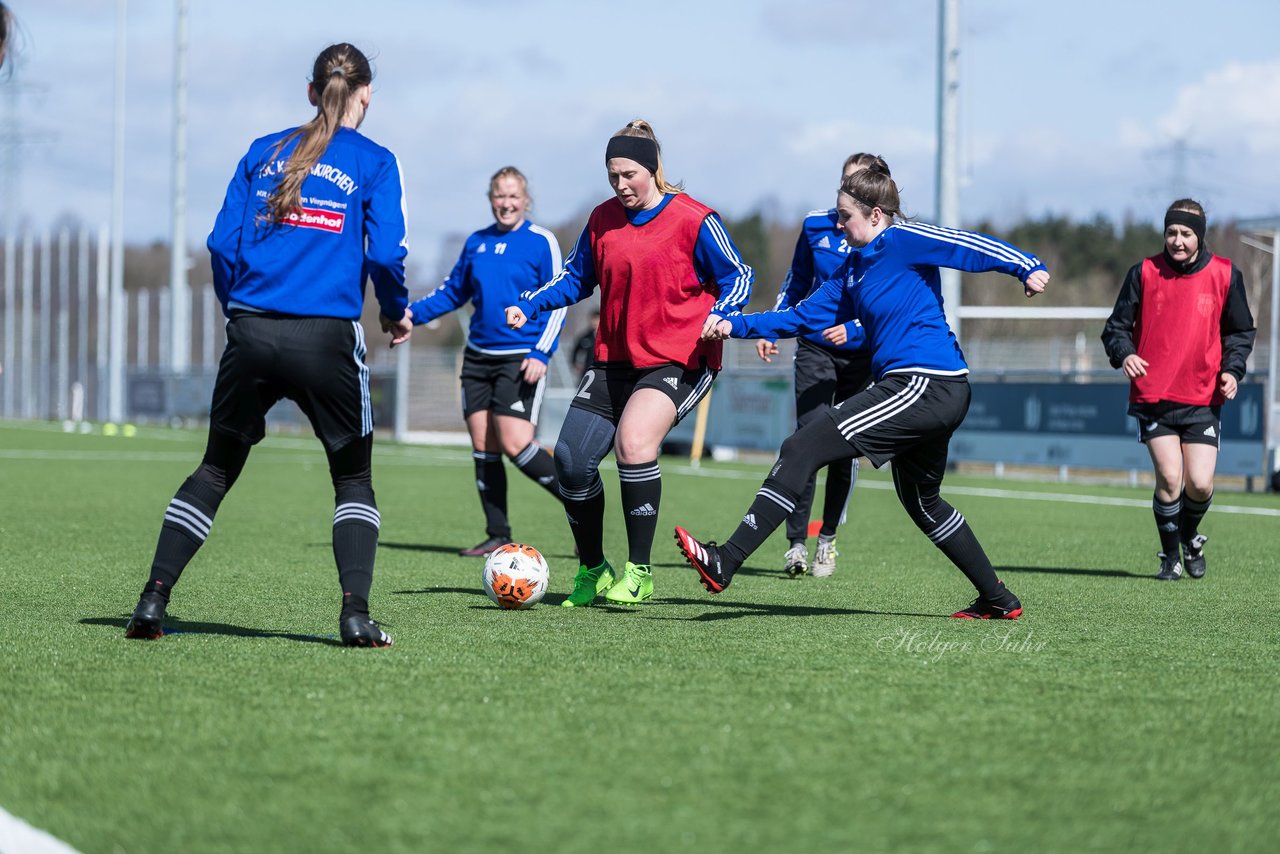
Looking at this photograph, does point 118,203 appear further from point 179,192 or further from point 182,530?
point 182,530

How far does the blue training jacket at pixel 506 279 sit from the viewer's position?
906 centimetres

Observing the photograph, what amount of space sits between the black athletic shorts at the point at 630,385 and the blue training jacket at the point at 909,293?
0.53 meters

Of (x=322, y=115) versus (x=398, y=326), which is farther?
(x=398, y=326)

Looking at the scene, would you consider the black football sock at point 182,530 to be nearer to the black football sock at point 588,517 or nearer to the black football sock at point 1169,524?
the black football sock at point 588,517

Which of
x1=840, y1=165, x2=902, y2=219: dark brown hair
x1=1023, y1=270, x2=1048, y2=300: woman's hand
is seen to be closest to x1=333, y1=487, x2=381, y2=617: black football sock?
x1=840, y1=165, x2=902, y2=219: dark brown hair

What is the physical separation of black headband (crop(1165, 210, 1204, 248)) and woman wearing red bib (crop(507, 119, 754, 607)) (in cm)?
286

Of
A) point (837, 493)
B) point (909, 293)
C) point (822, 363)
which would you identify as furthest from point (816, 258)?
point (909, 293)

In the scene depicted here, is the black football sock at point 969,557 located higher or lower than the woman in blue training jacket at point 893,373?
lower

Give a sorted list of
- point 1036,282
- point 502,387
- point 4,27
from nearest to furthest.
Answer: point 4,27, point 1036,282, point 502,387

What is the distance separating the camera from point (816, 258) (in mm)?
8172

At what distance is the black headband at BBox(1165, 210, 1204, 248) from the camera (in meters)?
8.34

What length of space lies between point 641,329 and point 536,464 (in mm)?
2753

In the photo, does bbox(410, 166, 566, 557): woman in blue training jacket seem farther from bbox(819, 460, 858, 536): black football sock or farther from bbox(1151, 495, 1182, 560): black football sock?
bbox(1151, 495, 1182, 560): black football sock

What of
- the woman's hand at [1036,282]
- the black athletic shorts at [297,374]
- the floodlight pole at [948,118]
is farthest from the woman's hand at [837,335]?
the floodlight pole at [948,118]
